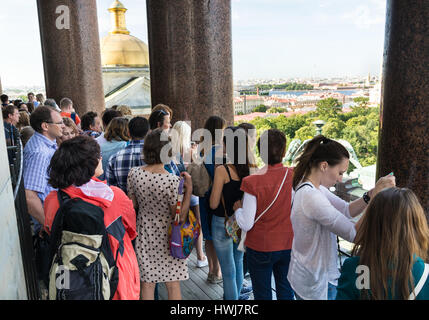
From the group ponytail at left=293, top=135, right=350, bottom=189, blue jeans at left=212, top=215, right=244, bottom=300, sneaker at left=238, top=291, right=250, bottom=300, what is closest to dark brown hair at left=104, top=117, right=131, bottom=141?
blue jeans at left=212, top=215, right=244, bottom=300

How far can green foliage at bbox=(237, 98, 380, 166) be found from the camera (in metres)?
19.9

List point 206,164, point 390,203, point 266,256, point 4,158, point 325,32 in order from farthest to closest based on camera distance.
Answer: point 325,32 → point 206,164 → point 266,256 → point 4,158 → point 390,203

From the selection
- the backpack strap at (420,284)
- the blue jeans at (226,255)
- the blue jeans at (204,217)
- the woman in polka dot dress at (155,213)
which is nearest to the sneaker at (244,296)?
the blue jeans at (226,255)

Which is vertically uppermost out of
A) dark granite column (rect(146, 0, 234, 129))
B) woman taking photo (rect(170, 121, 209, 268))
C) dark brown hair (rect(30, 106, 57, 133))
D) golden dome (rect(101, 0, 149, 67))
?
golden dome (rect(101, 0, 149, 67))

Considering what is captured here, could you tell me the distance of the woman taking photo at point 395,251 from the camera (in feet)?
5.35

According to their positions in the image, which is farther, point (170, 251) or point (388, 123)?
point (170, 251)

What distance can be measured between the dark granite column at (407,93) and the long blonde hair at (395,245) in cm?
110

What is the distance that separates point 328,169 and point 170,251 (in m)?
1.58

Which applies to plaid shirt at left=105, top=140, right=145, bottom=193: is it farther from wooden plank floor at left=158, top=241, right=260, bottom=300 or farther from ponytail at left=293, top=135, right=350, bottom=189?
ponytail at left=293, top=135, right=350, bottom=189

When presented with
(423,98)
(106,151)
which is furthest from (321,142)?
(106,151)

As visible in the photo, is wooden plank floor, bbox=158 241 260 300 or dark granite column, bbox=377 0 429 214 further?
wooden plank floor, bbox=158 241 260 300

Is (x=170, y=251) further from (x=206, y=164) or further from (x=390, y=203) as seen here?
(x=390, y=203)

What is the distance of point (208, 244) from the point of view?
4230 millimetres

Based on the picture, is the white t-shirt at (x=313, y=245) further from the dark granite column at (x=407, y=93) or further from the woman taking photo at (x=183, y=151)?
the woman taking photo at (x=183, y=151)
